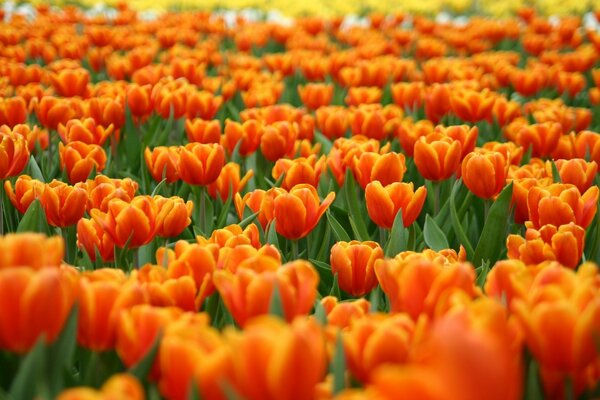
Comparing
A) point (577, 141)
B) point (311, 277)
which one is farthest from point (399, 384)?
point (577, 141)

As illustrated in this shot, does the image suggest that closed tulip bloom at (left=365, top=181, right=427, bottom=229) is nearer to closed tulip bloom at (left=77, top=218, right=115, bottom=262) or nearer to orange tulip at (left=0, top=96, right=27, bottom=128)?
closed tulip bloom at (left=77, top=218, right=115, bottom=262)

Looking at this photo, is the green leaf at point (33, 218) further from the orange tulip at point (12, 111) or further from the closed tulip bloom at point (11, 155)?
the orange tulip at point (12, 111)

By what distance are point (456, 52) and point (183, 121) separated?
13.1 ft

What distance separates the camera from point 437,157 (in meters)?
2.35

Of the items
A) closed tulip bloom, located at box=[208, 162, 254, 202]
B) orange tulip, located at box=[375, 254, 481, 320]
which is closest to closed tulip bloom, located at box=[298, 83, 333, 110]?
closed tulip bloom, located at box=[208, 162, 254, 202]

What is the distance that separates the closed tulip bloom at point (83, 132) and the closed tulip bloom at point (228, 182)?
0.54 meters

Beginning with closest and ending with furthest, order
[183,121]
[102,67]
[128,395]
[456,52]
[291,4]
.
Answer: [128,395], [183,121], [102,67], [456,52], [291,4]

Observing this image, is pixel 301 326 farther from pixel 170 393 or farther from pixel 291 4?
pixel 291 4

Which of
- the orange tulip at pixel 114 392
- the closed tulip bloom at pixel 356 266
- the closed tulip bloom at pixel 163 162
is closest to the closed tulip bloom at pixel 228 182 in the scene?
the closed tulip bloom at pixel 163 162

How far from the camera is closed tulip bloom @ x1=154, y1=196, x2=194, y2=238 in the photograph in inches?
72.5

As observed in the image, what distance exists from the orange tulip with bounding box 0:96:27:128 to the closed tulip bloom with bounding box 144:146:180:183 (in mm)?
851

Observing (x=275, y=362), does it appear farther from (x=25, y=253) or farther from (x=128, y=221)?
(x=128, y=221)

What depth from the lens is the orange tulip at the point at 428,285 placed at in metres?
1.23

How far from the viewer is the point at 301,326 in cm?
96
